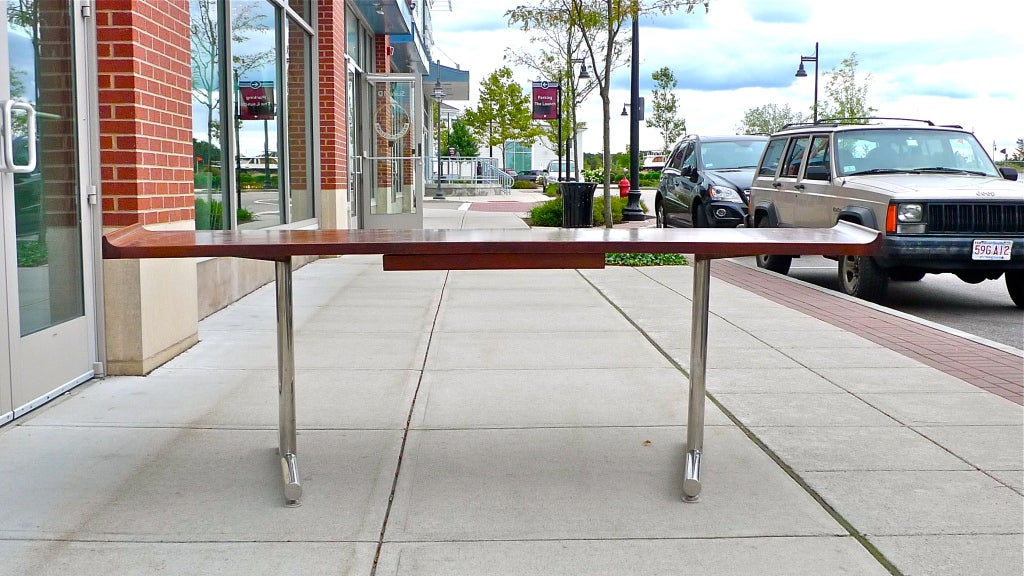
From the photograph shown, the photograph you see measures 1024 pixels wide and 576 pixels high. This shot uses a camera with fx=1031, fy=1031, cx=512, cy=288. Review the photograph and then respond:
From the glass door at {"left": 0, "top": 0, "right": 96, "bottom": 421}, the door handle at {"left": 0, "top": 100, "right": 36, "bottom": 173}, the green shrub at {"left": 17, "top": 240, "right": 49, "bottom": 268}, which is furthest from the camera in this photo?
the green shrub at {"left": 17, "top": 240, "right": 49, "bottom": 268}

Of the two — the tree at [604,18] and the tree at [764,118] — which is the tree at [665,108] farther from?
the tree at [604,18]

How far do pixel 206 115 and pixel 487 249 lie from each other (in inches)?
218

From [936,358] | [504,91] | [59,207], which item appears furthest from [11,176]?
[504,91]

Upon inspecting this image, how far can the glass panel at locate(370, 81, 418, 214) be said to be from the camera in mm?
16672

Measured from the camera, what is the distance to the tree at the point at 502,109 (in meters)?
62.7

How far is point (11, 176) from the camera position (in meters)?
4.72

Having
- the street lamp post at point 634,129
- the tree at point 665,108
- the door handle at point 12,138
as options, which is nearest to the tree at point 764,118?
the tree at point 665,108

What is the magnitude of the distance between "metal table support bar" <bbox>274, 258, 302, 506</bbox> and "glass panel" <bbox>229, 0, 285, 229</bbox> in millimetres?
5620

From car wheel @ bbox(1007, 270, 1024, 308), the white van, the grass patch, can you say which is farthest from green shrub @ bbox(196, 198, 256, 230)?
the white van

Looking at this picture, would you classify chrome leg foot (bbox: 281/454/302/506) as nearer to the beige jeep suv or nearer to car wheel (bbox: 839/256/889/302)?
the beige jeep suv

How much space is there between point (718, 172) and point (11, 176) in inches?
466

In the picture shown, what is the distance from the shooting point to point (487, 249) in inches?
136

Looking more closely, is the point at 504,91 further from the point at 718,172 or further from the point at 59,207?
the point at 59,207

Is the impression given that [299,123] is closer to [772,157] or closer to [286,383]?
[772,157]
